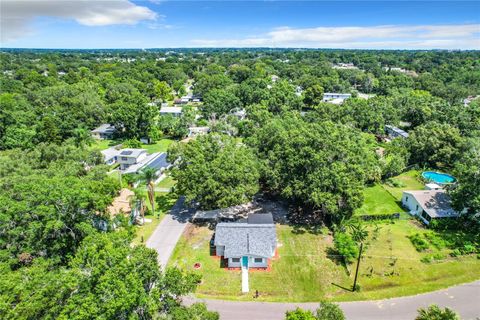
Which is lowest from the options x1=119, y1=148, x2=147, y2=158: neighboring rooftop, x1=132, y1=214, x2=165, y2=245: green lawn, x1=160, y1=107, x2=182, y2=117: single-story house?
x1=132, y1=214, x2=165, y2=245: green lawn

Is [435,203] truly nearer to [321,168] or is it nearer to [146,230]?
[321,168]

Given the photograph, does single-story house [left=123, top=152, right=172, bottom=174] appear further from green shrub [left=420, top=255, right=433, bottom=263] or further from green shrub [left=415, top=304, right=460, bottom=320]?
green shrub [left=415, top=304, right=460, bottom=320]

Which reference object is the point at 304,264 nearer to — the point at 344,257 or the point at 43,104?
the point at 344,257

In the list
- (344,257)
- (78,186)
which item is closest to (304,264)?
(344,257)

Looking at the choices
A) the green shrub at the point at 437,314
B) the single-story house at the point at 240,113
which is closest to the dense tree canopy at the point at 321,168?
the green shrub at the point at 437,314

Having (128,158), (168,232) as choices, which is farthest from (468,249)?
(128,158)

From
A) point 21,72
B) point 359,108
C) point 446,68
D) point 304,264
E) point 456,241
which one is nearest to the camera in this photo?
point 304,264

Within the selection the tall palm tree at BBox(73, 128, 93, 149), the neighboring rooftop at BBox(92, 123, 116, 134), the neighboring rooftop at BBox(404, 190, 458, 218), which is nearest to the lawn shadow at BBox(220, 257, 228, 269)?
the neighboring rooftop at BBox(404, 190, 458, 218)

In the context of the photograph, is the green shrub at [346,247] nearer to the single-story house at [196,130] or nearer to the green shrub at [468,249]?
the green shrub at [468,249]
